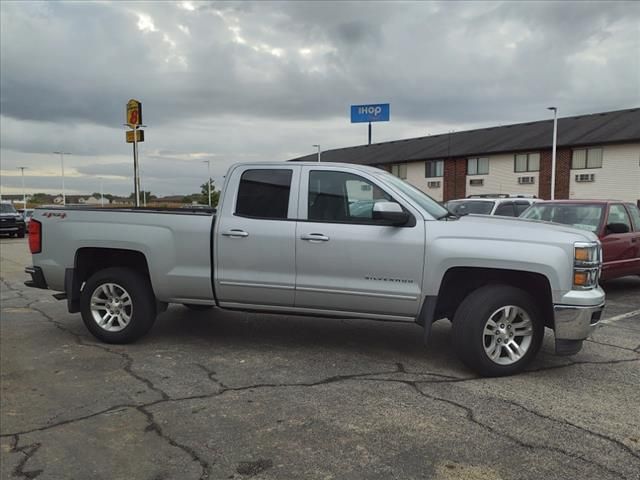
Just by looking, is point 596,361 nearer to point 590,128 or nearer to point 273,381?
point 273,381

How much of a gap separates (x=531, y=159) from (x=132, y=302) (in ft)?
114

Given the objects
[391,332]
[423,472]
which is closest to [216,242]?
[391,332]

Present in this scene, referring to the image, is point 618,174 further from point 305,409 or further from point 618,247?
point 305,409

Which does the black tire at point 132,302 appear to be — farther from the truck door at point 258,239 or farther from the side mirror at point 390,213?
the side mirror at point 390,213

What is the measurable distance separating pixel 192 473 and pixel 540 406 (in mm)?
2571

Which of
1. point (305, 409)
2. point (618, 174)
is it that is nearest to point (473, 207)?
point (305, 409)

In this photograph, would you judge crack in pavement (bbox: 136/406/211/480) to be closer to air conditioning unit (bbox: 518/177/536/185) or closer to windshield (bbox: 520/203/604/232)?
windshield (bbox: 520/203/604/232)

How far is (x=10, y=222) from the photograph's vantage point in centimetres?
2650

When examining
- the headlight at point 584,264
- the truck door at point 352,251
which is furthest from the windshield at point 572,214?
the truck door at point 352,251

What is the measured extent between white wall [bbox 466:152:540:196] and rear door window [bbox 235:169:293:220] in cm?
3354

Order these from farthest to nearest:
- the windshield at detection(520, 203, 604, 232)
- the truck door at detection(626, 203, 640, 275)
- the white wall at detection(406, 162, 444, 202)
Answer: the white wall at detection(406, 162, 444, 202)
the truck door at detection(626, 203, 640, 275)
the windshield at detection(520, 203, 604, 232)

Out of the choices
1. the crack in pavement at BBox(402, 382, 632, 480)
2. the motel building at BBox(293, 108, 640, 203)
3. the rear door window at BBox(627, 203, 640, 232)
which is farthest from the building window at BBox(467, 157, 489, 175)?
the crack in pavement at BBox(402, 382, 632, 480)

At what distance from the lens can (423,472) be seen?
3.07 meters

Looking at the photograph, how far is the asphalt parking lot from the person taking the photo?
10.5 feet
